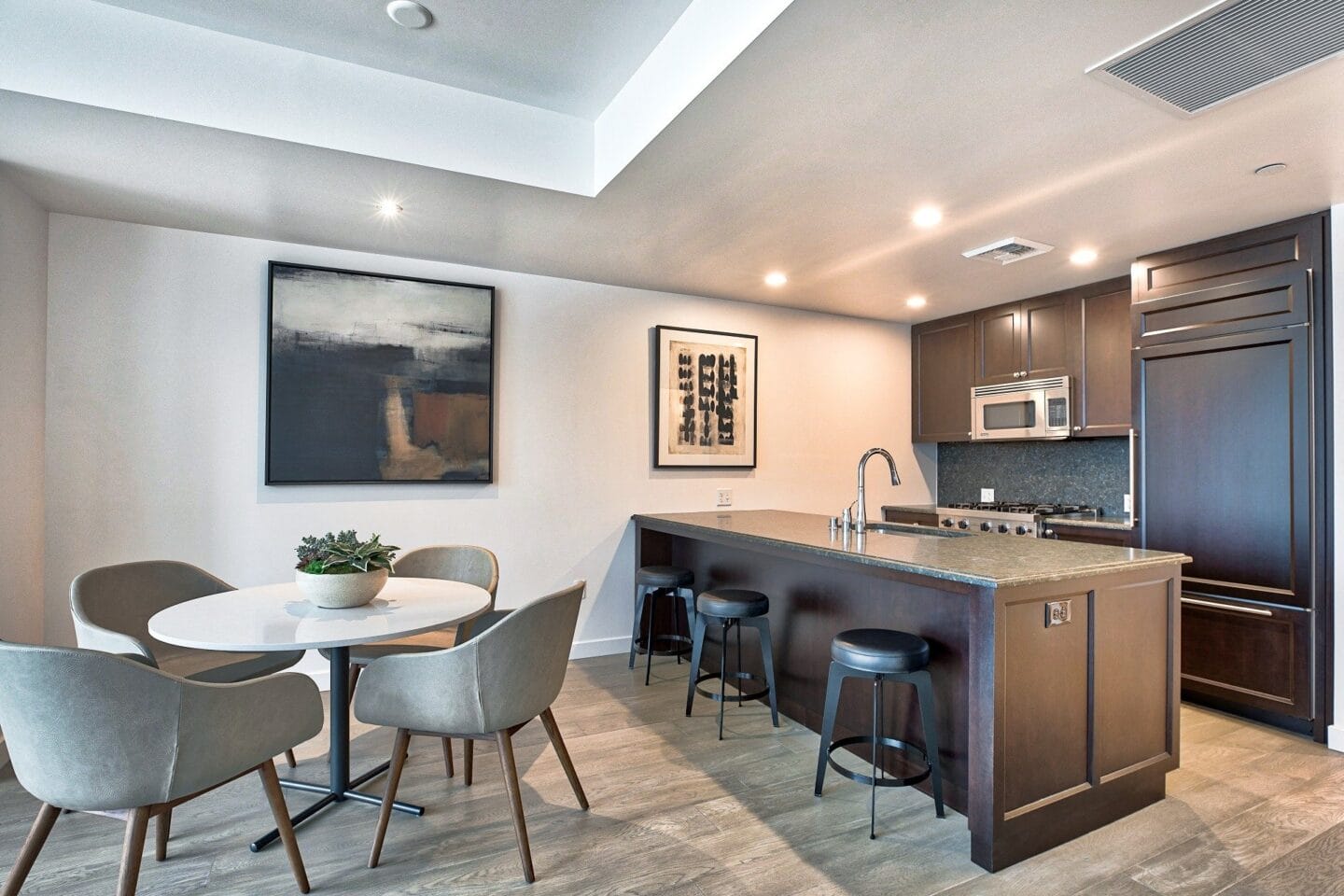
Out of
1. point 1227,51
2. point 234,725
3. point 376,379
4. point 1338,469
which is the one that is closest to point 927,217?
point 1227,51

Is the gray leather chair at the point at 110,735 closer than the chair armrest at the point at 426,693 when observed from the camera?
Yes

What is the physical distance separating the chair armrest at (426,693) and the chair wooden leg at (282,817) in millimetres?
239

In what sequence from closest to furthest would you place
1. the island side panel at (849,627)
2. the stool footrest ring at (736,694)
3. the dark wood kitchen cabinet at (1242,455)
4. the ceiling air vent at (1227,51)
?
the ceiling air vent at (1227,51)
the island side panel at (849,627)
the dark wood kitchen cabinet at (1242,455)
the stool footrest ring at (736,694)

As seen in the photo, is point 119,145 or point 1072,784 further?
point 119,145

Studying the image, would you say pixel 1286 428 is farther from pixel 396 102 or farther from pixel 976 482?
pixel 396 102

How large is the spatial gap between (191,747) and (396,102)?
2.21m

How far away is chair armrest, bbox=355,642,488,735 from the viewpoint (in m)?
1.95

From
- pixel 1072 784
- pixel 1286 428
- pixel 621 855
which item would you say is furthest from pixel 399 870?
pixel 1286 428

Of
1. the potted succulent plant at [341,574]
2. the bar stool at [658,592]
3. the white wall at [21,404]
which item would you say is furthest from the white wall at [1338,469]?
the white wall at [21,404]

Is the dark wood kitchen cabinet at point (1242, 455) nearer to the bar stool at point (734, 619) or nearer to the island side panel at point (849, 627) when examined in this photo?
the island side panel at point (849, 627)

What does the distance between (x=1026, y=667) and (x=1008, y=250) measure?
237cm

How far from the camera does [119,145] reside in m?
2.48

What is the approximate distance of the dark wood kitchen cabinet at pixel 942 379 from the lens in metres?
5.14

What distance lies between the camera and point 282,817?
6.06 ft
